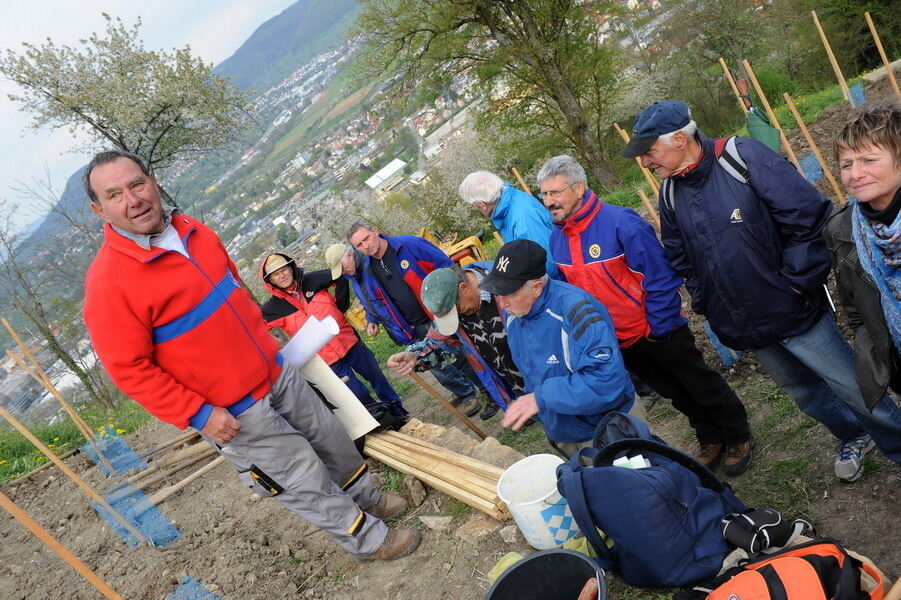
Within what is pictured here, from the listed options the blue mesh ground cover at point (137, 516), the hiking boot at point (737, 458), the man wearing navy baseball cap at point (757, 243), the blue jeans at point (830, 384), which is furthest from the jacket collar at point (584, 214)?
the blue mesh ground cover at point (137, 516)

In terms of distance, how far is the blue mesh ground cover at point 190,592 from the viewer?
12.2 ft

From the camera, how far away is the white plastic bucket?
260 cm

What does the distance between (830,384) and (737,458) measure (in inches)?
36.1

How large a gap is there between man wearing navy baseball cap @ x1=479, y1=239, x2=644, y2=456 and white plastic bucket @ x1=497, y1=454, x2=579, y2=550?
322 millimetres

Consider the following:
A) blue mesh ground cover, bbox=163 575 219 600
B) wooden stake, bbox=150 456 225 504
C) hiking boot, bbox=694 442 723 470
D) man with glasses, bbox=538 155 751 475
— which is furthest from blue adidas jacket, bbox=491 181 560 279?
wooden stake, bbox=150 456 225 504

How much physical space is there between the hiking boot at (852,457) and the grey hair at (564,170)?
1.96 m

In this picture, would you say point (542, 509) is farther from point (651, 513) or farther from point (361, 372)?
point (361, 372)

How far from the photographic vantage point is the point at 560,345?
262 cm

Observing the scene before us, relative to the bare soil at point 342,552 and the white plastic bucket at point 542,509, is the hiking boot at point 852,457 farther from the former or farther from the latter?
the white plastic bucket at point 542,509

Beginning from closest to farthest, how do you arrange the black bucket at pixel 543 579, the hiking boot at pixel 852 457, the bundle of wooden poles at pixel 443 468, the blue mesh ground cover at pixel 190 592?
the black bucket at pixel 543 579 < the hiking boot at pixel 852 457 < the bundle of wooden poles at pixel 443 468 < the blue mesh ground cover at pixel 190 592

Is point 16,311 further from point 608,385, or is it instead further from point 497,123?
point 608,385

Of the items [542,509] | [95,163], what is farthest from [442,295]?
[95,163]

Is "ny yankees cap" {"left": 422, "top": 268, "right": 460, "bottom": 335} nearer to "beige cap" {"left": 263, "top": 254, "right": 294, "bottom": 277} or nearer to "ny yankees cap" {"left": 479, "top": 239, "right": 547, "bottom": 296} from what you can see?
"ny yankees cap" {"left": 479, "top": 239, "right": 547, "bottom": 296}

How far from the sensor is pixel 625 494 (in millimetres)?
2014
